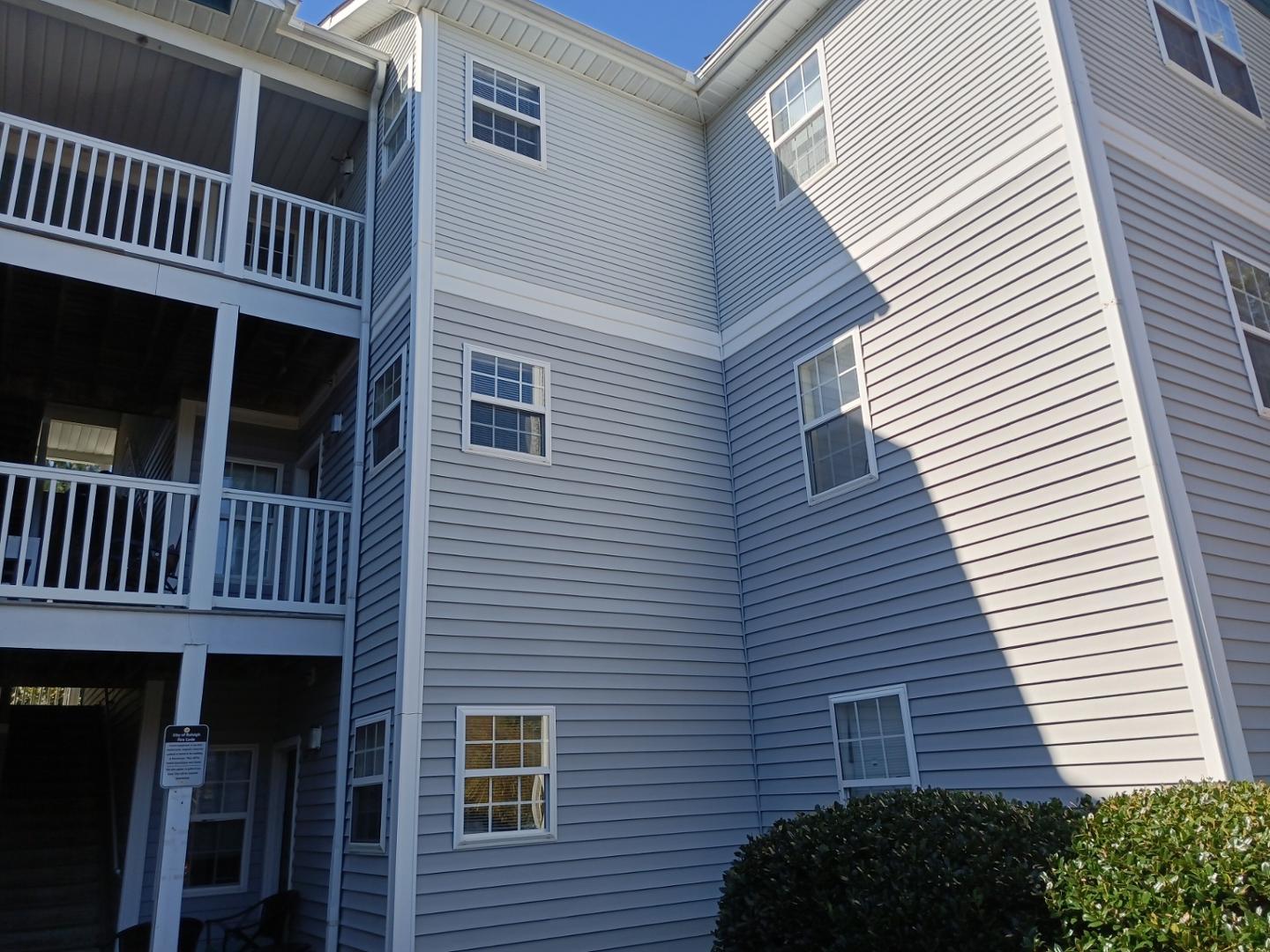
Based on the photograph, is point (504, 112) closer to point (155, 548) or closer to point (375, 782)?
point (155, 548)

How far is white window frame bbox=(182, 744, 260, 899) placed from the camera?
9859mm

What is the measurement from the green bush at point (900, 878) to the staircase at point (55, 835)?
6.25 metres

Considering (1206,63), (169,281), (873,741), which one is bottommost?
(873,741)

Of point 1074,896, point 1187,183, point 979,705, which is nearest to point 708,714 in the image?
point 979,705

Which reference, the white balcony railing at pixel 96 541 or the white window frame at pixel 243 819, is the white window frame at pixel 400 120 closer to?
the white balcony railing at pixel 96 541

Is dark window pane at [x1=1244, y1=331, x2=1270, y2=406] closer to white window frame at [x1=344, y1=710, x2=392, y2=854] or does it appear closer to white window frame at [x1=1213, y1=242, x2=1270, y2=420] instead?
white window frame at [x1=1213, y1=242, x2=1270, y2=420]

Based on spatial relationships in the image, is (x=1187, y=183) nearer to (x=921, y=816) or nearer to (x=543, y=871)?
(x=921, y=816)

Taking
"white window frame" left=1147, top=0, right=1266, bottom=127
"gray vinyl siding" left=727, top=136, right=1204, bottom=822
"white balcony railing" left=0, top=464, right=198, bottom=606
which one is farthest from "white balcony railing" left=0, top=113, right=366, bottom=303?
"white window frame" left=1147, top=0, right=1266, bottom=127

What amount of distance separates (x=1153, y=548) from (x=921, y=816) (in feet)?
7.65

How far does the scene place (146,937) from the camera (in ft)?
28.3

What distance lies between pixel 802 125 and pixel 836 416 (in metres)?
3.26

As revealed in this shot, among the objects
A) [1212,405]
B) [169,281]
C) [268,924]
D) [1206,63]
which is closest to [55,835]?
[268,924]

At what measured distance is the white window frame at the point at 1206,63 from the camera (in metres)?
8.38

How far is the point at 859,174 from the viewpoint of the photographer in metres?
9.05
